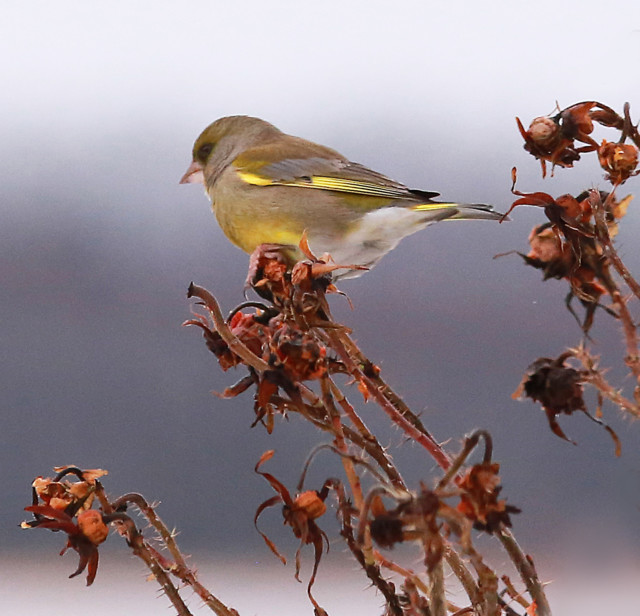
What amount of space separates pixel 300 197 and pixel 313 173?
46mm

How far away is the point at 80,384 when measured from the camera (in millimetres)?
1540

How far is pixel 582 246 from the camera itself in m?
0.44

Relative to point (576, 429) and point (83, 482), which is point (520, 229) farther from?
point (83, 482)

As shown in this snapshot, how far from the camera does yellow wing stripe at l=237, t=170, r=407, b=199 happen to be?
1060mm

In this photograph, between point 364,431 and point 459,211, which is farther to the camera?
point 459,211

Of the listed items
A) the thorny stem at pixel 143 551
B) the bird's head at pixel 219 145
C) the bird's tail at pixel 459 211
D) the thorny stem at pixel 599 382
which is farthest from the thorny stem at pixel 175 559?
the bird's head at pixel 219 145

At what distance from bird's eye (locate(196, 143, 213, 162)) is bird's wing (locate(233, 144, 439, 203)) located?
0.18ft

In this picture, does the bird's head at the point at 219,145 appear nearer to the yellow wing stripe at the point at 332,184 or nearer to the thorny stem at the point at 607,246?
the yellow wing stripe at the point at 332,184

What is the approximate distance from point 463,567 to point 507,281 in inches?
39.0

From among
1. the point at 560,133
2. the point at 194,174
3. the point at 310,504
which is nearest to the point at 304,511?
the point at 310,504

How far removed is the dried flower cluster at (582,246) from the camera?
40 centimetres

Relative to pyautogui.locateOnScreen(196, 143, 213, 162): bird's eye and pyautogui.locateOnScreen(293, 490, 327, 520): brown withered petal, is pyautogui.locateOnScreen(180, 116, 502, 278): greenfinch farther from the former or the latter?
pyautogui.locateOnScreen(293, 490, 327, 520): brown withered petal

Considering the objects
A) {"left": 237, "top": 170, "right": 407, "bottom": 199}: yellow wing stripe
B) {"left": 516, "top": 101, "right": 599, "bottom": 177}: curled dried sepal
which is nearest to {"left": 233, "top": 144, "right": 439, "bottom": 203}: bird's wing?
{"left": 237, "top": 170, "right": 407, "bottom": 199}: yellow wing stripe

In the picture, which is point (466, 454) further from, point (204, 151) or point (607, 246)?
point (204, 151)
